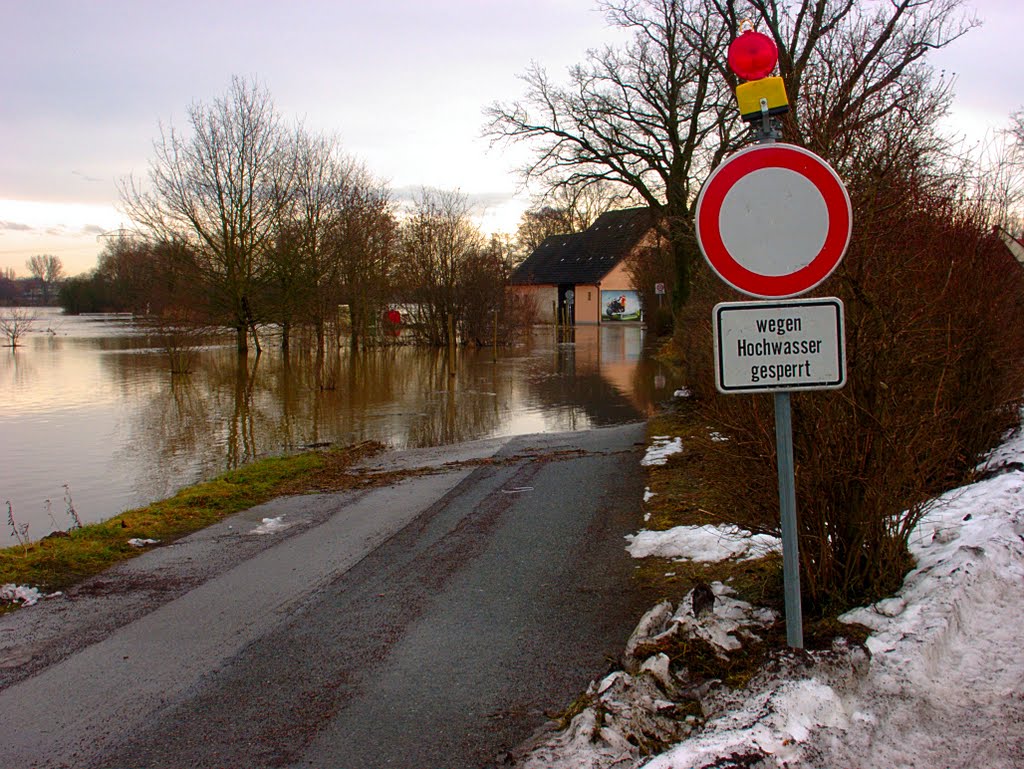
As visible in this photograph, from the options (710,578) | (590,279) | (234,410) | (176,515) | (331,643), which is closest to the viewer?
(331,643)

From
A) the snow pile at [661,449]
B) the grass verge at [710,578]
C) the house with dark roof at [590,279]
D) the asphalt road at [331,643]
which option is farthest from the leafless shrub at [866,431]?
the house with dark roof at [590,279]

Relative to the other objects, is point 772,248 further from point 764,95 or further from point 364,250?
point 364,250

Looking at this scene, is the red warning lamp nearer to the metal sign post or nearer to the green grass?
the metal sign post

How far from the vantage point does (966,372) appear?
729cm

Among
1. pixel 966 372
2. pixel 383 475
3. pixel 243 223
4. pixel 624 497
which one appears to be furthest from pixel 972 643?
pixel 243 223

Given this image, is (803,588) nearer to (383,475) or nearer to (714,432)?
(714,432)

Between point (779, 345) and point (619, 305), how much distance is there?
65.8m

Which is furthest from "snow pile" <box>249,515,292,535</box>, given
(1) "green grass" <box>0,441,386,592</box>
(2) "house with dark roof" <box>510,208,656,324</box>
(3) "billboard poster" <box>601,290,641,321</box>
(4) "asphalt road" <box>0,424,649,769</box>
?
(3) "billboard poster" <box>601,290,641,321</box>

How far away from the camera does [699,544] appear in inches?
241

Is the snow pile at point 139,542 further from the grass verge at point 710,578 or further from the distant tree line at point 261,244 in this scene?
the distant tree line at point 261,244

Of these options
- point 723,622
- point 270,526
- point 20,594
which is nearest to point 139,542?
point 270,526

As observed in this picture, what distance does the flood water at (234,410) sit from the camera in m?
12.3

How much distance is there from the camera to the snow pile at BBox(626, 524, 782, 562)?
5582 millimetres

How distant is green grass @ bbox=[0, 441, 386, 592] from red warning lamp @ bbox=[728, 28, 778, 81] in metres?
5.67
